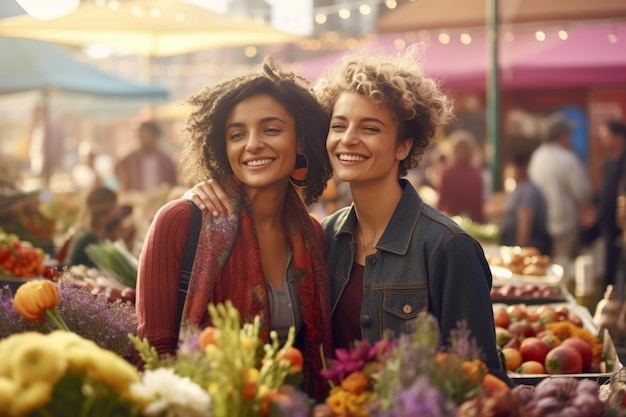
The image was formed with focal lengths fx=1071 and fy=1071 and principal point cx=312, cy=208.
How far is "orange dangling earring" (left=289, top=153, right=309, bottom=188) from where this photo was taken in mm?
3420

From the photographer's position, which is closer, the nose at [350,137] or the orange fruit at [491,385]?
the orange fruit at [491,385]

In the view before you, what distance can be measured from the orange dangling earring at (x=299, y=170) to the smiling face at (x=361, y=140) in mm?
159

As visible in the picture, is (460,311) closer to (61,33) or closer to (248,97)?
(248,97)

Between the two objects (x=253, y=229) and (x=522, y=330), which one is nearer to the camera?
(x=253, y=229)

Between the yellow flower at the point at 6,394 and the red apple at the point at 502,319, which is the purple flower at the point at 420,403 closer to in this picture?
the yellow flower at the point at 6,394

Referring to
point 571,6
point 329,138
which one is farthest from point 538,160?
point 329,138

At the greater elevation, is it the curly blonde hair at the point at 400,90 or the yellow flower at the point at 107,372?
the curly blonde hair at the point at 400,90

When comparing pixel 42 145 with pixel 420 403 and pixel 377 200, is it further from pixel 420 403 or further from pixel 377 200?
pixel 420 403

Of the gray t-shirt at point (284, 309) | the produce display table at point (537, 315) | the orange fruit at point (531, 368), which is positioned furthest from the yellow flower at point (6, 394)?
the orange fruit at point (531, 368)

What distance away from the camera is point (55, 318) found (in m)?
2.83

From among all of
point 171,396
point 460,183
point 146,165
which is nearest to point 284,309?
point 171,396

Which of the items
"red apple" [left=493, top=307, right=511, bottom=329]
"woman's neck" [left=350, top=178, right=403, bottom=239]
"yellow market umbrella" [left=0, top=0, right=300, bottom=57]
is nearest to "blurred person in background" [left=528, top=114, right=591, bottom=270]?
"yellow market umbrella" [left=0, top=0, right=300, bottom=57]

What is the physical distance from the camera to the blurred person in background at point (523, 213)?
32.1ft

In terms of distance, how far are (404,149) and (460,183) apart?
7272 mm
